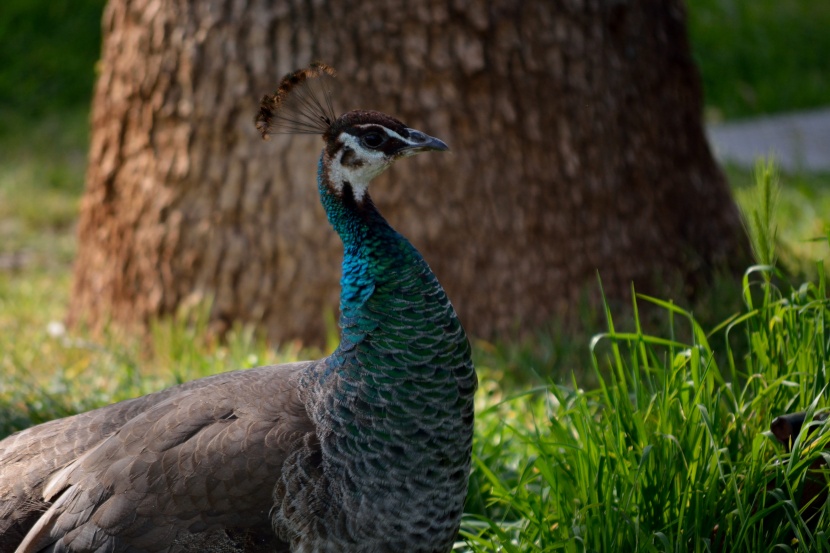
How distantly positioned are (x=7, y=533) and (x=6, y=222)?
459 centimetres

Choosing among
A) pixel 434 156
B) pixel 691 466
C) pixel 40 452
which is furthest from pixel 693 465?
pixel 434 156

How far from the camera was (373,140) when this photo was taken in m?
2.47

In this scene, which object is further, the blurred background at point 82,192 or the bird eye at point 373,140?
the blurred background at point 82,192

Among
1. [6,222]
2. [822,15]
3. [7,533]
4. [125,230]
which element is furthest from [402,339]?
[822,15]

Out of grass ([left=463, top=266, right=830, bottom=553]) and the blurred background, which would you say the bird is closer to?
grass ([left=463, top=266, right=830, bottom=553])

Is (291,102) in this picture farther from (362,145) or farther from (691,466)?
(691,466)

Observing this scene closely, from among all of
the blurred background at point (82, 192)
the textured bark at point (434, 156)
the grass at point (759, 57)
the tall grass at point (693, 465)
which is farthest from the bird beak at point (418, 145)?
the grass at point (759, 57)

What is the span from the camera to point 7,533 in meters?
2.48

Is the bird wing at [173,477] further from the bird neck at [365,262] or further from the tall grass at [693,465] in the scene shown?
the tall grass at [693,465]

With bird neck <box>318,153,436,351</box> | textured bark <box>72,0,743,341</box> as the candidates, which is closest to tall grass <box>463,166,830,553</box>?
bird neck <box>318,153,436,351</box>

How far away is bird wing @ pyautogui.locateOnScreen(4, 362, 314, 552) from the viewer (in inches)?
91.8

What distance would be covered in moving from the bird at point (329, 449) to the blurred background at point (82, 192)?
1068 mm

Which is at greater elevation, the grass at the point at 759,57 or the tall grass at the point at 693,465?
the grass at the point at 759,57

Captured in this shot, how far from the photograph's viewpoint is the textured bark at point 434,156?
4.15 m
